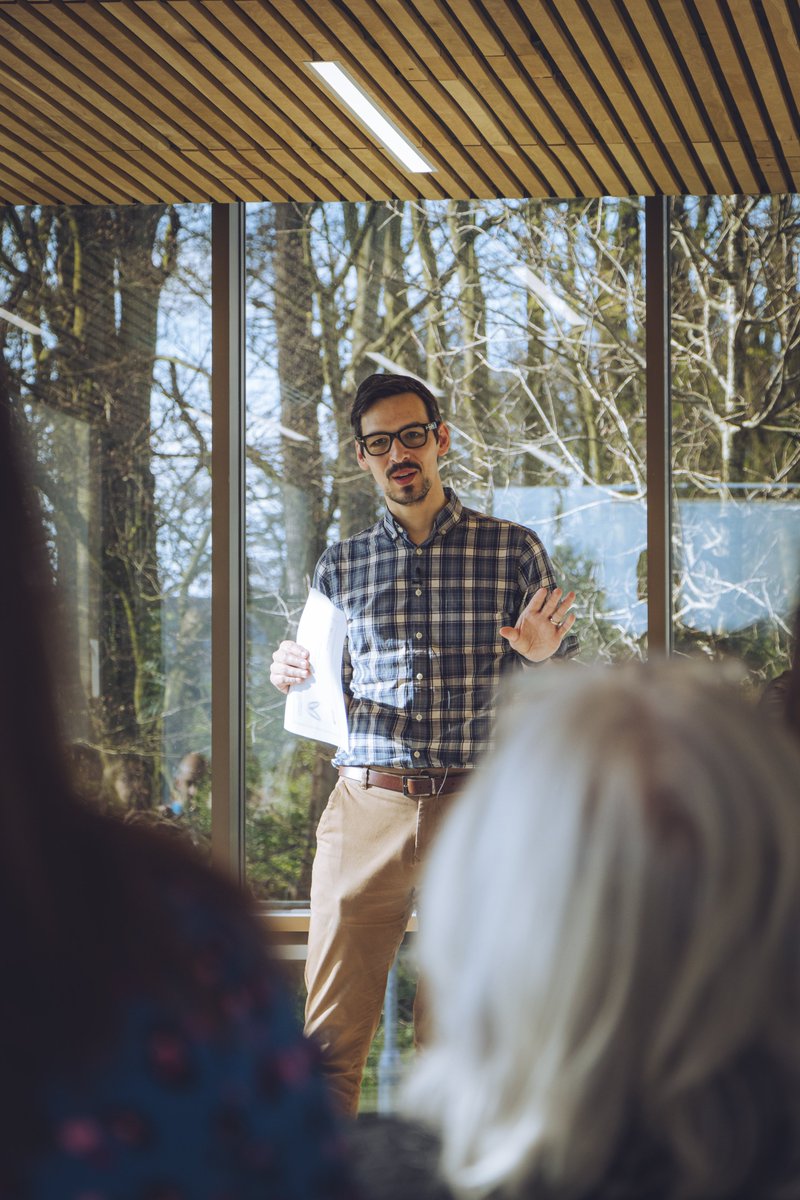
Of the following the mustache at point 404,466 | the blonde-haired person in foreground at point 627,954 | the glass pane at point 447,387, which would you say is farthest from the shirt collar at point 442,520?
the blonde-haired person in foreground at point 627,954

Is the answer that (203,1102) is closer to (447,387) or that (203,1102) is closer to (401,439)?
(401,439)

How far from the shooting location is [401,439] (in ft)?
12.6

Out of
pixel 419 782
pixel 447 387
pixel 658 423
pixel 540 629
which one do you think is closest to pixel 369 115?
pixel 447 387

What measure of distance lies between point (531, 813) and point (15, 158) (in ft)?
14.2

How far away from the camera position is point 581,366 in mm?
5066

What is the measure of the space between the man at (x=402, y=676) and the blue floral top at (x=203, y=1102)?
9.31 ft

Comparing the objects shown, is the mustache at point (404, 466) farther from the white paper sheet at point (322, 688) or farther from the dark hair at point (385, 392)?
the white paper sheet at point (322, 688)

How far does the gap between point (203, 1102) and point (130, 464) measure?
15.1 ft

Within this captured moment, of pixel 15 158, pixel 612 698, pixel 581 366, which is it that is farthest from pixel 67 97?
pixel 612 698

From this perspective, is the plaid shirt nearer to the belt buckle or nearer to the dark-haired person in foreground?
the belt buckle

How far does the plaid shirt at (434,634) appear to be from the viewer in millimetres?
3758

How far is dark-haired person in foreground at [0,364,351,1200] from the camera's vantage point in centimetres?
74

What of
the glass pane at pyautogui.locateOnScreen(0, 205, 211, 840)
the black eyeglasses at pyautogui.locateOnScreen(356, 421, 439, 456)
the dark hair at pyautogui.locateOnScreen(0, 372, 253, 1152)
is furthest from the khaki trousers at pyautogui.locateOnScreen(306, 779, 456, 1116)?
the dark hair at pyautogui.locateOnScreen(0, 372, 253, 1152)

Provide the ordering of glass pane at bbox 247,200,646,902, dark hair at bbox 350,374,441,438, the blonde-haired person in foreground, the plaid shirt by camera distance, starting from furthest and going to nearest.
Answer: glass pane at bbox 247,200,646,902 < dark hair at bbox 350,374,441,438 < the plaid shirt < the blonde-haired person in foreground
